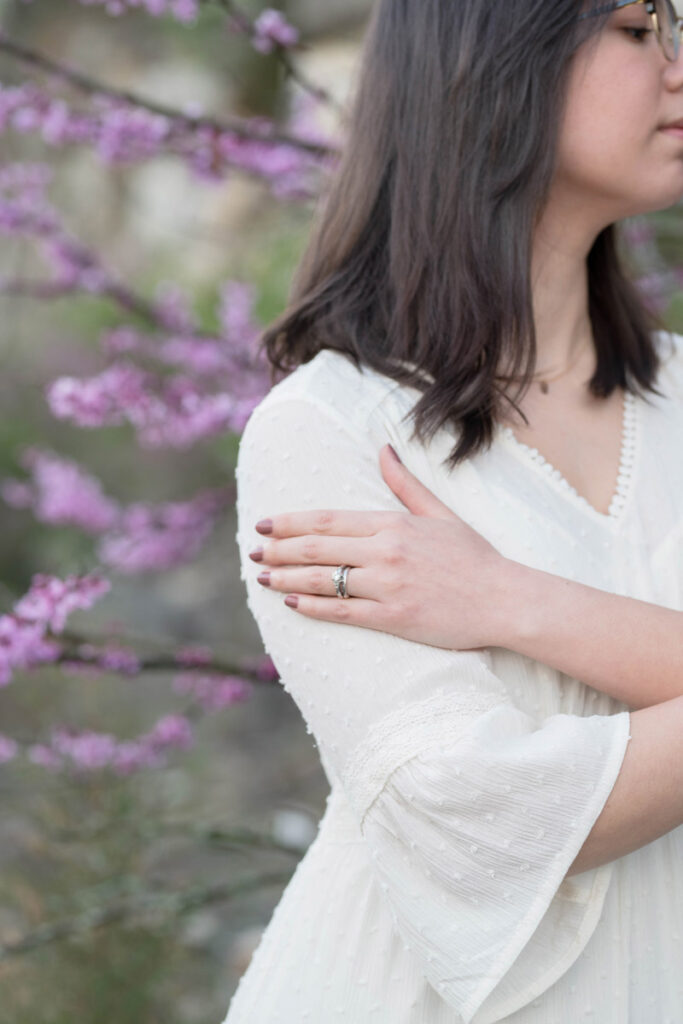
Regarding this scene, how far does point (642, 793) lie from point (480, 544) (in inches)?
11.2

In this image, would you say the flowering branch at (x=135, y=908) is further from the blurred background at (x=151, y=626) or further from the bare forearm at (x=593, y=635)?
the bare forearm at (x=593, y=635)

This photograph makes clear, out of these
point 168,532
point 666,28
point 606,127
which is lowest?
point 168,532

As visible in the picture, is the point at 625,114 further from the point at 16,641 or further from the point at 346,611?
the point at 16,641

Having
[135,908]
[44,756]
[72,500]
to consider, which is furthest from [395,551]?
[72,500]

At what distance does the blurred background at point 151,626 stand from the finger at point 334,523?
0.80 m

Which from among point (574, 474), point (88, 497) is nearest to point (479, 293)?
point (574, 474)

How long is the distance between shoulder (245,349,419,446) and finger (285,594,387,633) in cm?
19

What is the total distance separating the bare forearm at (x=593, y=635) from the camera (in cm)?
110

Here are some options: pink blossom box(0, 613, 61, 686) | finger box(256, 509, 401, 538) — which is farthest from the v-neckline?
pink blossom box(0, 613, 61, 686)

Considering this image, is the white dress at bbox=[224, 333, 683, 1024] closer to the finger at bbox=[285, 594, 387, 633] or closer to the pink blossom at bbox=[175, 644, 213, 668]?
the finger at bbox=[285, 594, 387, 633]

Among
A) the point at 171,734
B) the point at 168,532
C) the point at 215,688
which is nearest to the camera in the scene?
the point at 215,688

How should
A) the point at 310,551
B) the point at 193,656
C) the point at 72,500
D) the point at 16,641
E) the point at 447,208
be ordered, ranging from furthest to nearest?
the point at 72,500
the point at 193,656
the point at 16,641
the point at 447,208
the point at 310,551

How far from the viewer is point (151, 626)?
559 centimetres

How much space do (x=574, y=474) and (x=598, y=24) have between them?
505 mm
